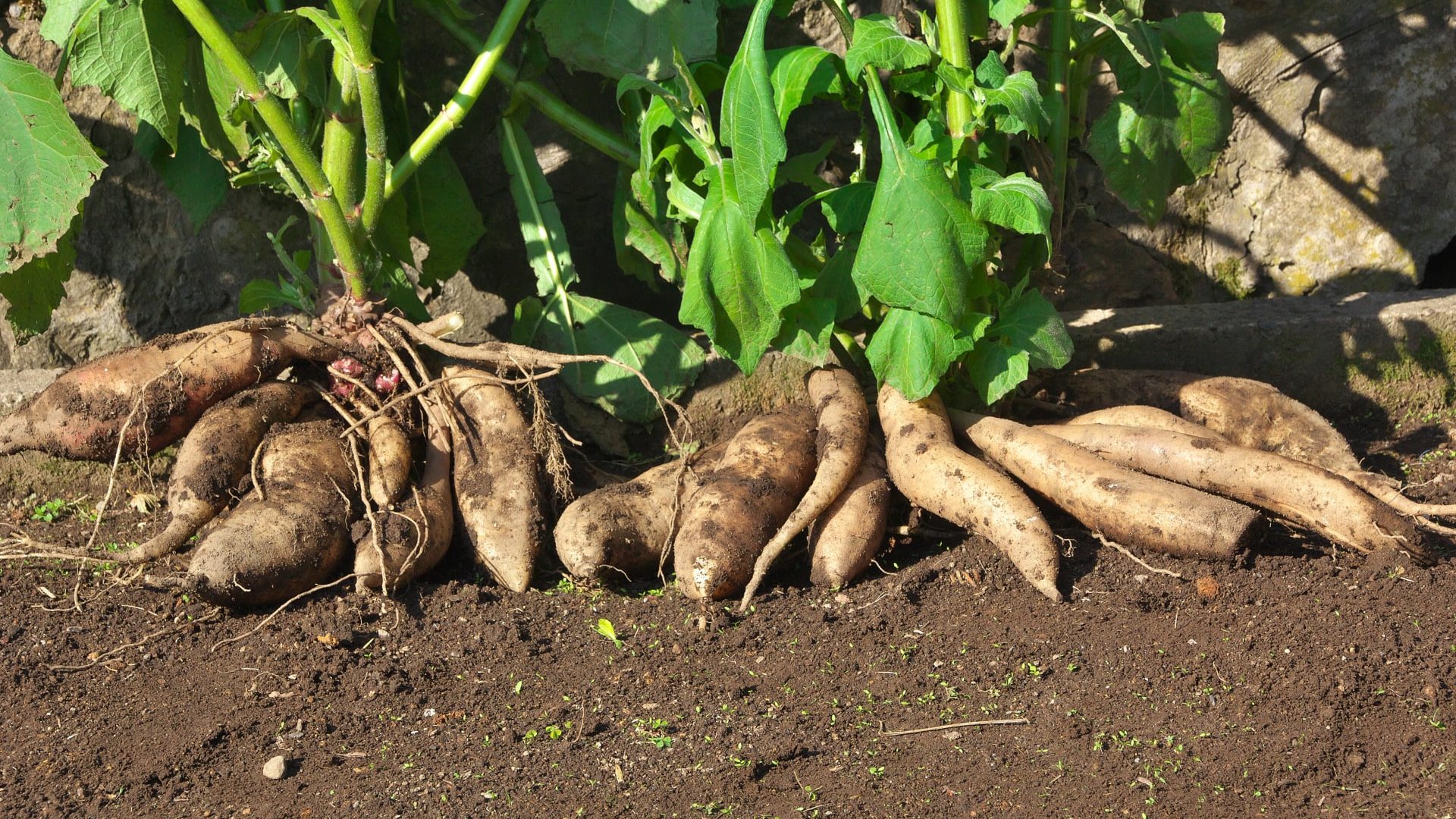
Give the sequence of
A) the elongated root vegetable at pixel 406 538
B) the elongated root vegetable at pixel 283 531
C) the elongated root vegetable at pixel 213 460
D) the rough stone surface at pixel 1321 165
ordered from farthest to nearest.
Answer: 1. the rough stone surface at pixel 1321 165
2. the elongated root vegetable at pixel 213 460
3. the elongated root vegetable at pixel 406 538
4. the elongated root vegetable at pixel 283 531

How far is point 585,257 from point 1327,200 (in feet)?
7.86

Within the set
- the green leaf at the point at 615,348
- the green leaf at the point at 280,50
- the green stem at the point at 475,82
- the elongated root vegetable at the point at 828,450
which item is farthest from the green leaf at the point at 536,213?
the elongated root vegetable at the point at 828,450

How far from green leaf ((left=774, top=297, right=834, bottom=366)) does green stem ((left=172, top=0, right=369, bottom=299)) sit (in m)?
1.14

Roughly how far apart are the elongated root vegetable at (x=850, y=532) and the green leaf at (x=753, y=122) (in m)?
0.70

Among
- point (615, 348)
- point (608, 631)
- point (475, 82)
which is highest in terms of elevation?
point (475, 82)

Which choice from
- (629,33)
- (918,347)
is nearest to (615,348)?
(629,33)

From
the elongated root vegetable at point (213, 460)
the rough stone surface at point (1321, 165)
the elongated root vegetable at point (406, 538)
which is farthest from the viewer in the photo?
the rough stone surface at point (1321, 165)

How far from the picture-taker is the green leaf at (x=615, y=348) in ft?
10.9

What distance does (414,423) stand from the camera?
124 inches

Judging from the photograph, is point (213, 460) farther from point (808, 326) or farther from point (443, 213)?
point (808, 326)

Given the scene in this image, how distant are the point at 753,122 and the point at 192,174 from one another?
181 cm

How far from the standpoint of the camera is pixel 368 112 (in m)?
2.93

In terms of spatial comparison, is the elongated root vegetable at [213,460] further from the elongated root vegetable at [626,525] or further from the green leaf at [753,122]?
the green leaf at [753,122]

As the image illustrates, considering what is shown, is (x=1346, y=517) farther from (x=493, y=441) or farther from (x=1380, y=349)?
(x=493, y=441)
